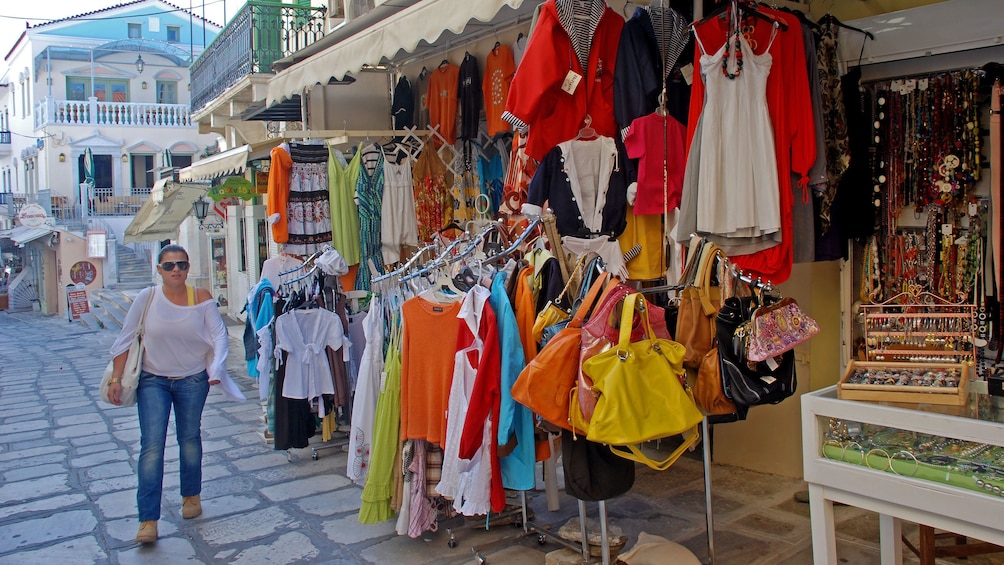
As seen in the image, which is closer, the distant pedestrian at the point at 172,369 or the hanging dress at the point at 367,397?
the hanging dress at the point at 367,397

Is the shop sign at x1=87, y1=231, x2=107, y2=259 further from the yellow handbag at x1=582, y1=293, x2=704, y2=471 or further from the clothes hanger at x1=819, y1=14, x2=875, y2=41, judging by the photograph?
the yellow handbag at x1=582, y1=293, x2=704, y2=471

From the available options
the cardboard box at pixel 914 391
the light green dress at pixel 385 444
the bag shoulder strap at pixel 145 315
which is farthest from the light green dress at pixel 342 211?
the cardboard box at pixel 914 391

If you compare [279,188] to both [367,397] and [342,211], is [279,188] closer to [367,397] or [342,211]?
[342,211]

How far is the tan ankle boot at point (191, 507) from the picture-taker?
515 cm

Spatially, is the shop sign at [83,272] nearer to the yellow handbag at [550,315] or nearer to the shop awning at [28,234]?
the shop awning at [28,234]

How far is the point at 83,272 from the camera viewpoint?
26.2 metres

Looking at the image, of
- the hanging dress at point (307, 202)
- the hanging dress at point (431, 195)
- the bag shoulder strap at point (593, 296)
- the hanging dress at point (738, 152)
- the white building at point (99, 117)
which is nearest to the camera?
the bag shoulder strap at point (593, 296)

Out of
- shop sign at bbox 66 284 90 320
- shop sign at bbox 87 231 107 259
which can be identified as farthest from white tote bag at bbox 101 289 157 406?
shop sign at bbox 87 231 107 259

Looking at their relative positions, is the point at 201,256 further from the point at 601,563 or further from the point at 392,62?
the point at 601,563

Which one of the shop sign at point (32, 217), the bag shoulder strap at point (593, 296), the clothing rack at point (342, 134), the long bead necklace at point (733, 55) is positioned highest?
the shop sign at point (32, 217)

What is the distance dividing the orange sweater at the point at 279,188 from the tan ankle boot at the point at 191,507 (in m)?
2.16

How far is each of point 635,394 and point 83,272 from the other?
1074 inches

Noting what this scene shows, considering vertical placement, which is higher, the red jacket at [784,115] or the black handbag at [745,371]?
the red jacket at [784,115]

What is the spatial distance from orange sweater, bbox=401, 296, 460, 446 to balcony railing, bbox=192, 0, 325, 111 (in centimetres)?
876
